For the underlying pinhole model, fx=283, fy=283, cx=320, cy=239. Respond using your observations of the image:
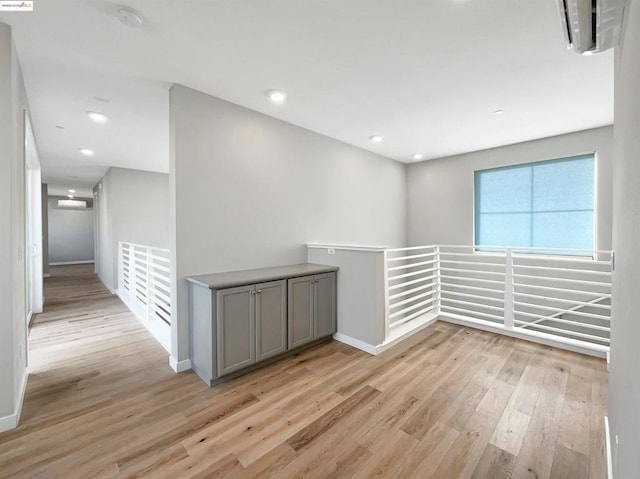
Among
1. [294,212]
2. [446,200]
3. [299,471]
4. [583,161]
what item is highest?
[583,161]

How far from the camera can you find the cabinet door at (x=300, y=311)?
2.88 meters

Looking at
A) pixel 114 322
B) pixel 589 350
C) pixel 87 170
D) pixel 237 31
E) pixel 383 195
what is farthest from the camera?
pixel 87 170

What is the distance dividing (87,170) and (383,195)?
20.4 ft

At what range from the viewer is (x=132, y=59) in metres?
2.20

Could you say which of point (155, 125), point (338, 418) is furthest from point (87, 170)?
point (338, 418)

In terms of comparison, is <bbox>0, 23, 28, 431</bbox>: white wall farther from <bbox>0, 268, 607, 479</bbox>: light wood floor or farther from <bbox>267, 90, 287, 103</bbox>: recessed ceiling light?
<bbox>267, 90, 287, 103</bbox>: recessed ceiling light

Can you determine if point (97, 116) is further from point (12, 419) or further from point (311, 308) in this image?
point (311, 308)

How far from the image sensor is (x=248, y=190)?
3098 millimetres

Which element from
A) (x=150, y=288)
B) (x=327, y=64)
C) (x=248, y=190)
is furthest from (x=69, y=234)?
(x=327, y=64)

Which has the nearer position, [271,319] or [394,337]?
[271,319]

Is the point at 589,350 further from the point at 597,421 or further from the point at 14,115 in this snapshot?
the point at 14,115

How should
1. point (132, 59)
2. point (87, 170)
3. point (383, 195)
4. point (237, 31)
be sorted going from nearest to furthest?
point (237, 31)
point (132, 59)
point (383, 195)
point (87, 170)

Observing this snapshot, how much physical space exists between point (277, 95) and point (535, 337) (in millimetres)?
3831

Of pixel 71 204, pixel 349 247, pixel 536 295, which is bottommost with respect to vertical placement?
pixel 536 295
